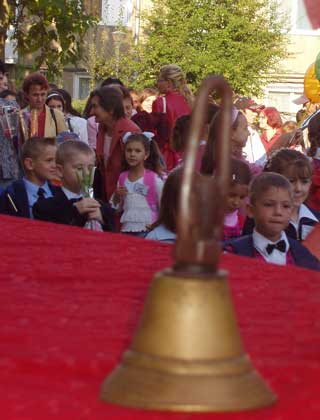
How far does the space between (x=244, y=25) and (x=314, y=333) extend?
2527 centimetres

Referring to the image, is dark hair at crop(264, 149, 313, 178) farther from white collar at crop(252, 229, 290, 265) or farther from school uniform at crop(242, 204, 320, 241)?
white collar at crop(252, 229, 290, 265)

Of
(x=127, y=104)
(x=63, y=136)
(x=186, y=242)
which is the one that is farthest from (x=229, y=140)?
(x=127, y=104)

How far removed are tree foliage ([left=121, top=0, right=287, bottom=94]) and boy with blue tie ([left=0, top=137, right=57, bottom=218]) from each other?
64.1 ft

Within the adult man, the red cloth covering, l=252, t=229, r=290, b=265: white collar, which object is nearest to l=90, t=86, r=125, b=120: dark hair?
the adult man

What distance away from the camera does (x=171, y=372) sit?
116cm

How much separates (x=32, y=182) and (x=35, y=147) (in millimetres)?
320

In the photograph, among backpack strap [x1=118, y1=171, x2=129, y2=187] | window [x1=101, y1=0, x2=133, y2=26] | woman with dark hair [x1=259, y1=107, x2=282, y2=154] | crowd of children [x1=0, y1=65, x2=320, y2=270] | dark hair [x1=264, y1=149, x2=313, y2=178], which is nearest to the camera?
crowd of children [x1=0, y1=65, x2=320, y2=270]

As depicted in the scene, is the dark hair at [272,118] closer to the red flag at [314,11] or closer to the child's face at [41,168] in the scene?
the red flag at [314,11]

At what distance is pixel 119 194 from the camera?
24.3 ft

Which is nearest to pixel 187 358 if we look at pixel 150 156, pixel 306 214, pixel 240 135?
pixel 306 214

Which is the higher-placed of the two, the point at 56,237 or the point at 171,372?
the point at 171,372

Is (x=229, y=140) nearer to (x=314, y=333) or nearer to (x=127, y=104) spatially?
(x=314, y=333)

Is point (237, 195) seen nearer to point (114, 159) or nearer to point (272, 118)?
point (114, 159)

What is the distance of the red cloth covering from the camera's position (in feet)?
3.67
